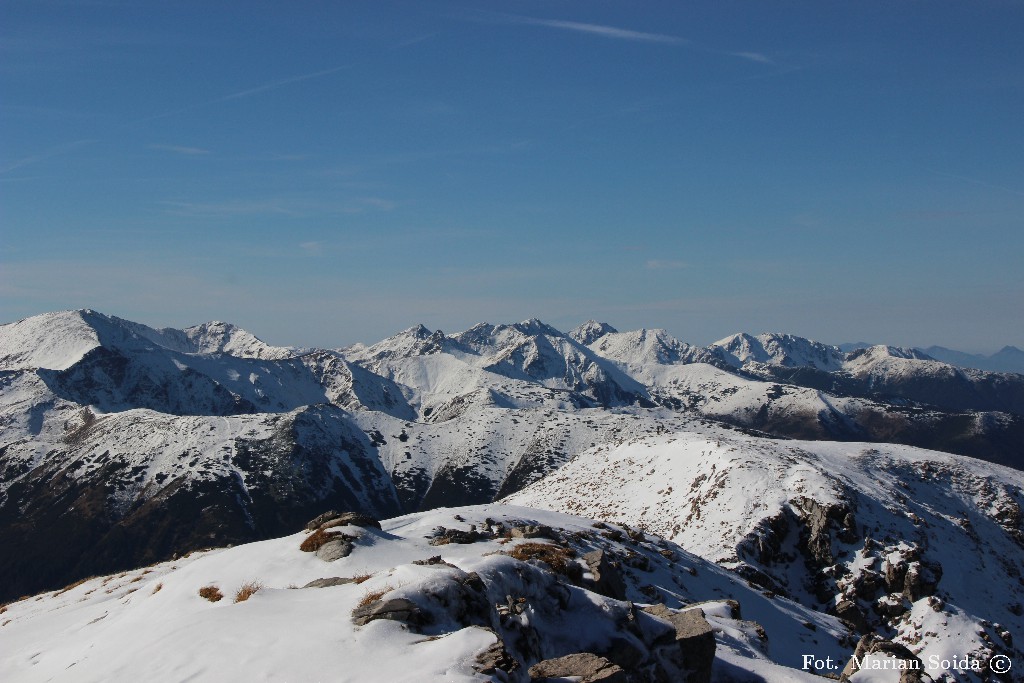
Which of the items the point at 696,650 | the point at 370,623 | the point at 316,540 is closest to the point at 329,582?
the point at 316,540

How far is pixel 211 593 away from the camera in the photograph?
69.3 ft

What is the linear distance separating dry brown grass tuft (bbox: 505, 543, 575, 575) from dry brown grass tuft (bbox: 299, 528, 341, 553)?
7063mm

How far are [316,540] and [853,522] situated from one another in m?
52.9

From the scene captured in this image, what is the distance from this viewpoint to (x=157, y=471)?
197m

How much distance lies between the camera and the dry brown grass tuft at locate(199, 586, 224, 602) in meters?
20.7

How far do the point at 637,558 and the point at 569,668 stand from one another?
25.7 meters

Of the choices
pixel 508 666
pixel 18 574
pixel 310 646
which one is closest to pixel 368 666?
pixel 310 646

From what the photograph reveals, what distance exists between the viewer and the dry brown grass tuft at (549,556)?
75.7 feet

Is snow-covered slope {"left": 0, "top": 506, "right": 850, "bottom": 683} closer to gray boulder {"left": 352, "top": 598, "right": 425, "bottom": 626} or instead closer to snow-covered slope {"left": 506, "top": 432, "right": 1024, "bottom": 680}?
gray boulder {"left": 352, "top": 598, "right": 425, "bottom": 626}

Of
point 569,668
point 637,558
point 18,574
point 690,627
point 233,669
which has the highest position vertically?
point 233,669

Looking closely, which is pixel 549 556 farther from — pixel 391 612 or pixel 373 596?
pixel 391 612

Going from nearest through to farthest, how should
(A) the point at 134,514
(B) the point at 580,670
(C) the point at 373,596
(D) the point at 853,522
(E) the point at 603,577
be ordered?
1. (B) the point at 580,670
2. (C) the point at 373,596
3. (E) the point at 603,577
4. (D) the point at 853,522
5. (A) the point at 134,514

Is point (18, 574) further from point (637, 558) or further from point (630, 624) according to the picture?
point (630, 624)

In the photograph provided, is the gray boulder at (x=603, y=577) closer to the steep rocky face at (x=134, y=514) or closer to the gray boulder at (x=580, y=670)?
the gray boulder at (x=580, y=670)
